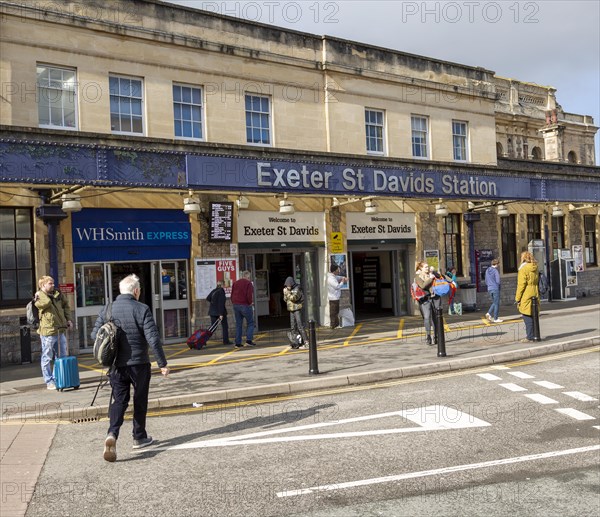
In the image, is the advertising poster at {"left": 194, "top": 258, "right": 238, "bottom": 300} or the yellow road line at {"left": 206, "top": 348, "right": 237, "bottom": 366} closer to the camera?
the yellow road line at {"left": 206, "top": 348, "right": 237, "bottom": 366}

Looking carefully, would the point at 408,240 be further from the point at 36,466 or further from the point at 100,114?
the point at 36,466

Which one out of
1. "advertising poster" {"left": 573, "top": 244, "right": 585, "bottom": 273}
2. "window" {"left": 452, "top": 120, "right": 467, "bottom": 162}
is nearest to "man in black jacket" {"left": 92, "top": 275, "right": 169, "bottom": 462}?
"window" {"left": 452, "top": 120, "right": 467, "bottom": 162}

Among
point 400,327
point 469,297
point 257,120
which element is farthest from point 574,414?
point 469,297

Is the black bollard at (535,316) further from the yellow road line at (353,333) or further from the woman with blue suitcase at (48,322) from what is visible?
the woman with blue suitcase at (48,322)

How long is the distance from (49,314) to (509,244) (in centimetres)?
1834

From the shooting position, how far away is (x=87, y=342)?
1485 cm

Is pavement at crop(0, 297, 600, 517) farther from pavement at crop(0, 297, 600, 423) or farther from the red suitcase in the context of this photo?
the red suitcase

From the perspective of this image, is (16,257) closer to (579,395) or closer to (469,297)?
(579,395)

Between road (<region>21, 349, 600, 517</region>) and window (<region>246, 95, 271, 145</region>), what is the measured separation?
10.6 metres

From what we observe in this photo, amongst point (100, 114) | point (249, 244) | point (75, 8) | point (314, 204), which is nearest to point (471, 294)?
point (314, 204)

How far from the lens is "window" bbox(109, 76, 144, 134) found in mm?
15677

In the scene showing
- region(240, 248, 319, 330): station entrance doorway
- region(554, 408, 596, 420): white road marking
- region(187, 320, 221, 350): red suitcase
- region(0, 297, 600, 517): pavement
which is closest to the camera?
region(554, 408, 596, 420): white road marking

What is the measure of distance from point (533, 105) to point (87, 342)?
37.2m

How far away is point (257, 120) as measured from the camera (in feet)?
59.3
